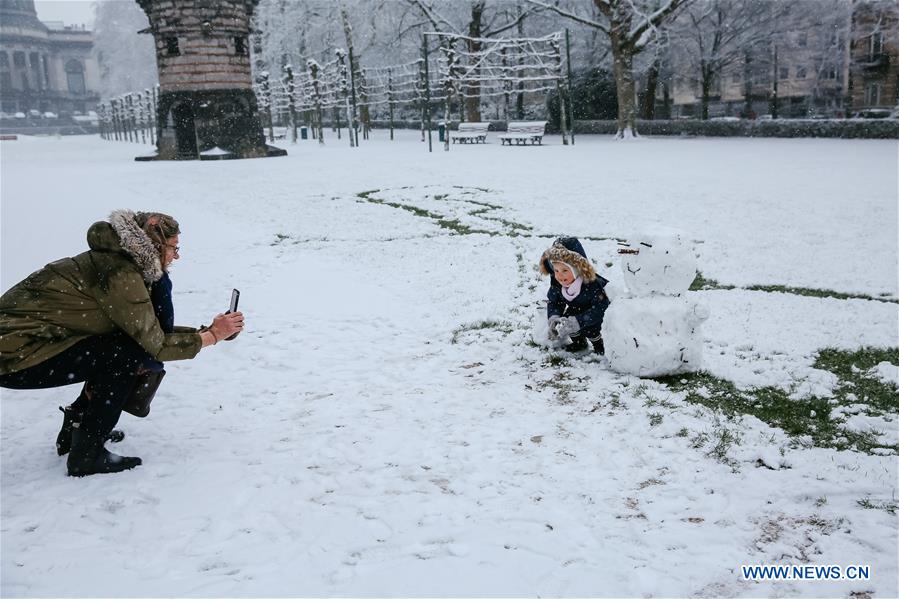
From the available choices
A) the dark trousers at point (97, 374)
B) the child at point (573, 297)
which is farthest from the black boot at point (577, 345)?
the dark trousers at point (97, 374)

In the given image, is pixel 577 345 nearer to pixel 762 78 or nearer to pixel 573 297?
pixel 573 297

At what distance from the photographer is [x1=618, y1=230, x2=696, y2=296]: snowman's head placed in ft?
13.9

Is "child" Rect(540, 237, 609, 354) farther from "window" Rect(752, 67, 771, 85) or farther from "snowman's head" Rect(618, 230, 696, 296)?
"window" Rect(752, 67, 771, 85)

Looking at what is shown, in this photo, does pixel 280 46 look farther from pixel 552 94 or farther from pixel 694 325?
pixel 694 325

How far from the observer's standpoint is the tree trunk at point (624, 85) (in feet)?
82.0

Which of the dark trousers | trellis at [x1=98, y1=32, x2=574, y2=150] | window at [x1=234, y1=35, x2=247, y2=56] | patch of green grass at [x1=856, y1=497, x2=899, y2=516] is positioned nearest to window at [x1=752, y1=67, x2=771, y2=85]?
trellis at [x1=98, y1=32, x2=574, y2=150]

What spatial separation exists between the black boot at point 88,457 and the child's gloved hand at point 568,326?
9.06 ft

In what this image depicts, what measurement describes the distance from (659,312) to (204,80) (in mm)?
22047

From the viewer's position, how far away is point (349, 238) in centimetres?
916

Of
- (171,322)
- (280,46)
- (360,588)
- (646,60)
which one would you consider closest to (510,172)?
(171,322)

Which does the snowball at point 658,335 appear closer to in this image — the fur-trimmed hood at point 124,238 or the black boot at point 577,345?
the black boot at point 577,345

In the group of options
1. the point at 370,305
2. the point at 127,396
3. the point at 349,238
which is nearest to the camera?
the point at 127,396

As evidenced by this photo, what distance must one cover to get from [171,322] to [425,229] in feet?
19.9

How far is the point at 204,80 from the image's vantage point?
2302 cm
